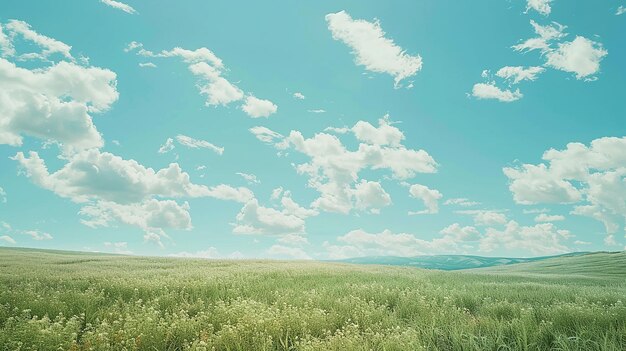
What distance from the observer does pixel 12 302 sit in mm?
9227

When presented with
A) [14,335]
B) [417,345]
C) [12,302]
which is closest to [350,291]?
[417,345]

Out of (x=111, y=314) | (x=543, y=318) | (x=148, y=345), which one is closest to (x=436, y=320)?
(x=543, y=318)

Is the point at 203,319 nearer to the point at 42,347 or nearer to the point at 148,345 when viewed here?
the point at 148,345

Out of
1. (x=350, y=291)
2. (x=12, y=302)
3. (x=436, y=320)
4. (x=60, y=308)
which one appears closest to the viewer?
(x=436, y=320)

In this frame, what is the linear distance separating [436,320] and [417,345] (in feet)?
7.35

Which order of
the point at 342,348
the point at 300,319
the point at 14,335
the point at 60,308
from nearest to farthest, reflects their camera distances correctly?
1. the point at 342,348
2. the point at 14,335
3. the point at 300,319
4. the point at 60,308

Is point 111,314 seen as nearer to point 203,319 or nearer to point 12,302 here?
point 203,319

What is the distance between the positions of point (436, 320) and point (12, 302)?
1011cm

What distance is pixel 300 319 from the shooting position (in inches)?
270

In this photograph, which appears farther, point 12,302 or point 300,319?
point 12,302

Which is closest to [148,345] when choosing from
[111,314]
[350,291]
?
[111,314]

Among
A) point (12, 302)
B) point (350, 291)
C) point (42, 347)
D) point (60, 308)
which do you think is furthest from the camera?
point (350, 291)

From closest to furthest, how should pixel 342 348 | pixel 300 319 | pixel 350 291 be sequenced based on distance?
1. pixel 342 348
2. pixel 300 319
3. pixel 350 291

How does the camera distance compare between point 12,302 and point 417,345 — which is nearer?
point 417,345
